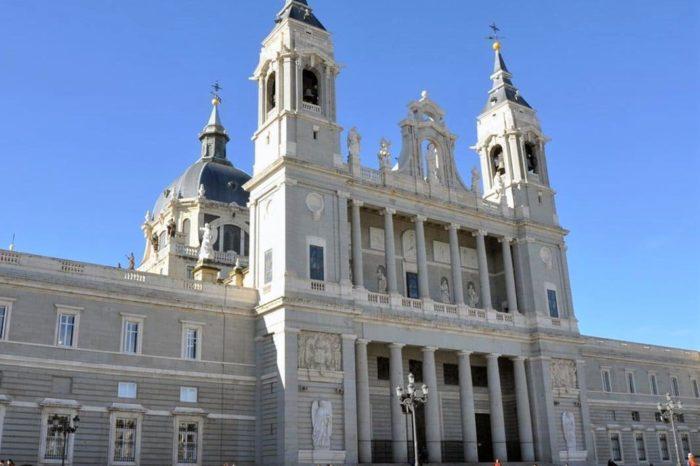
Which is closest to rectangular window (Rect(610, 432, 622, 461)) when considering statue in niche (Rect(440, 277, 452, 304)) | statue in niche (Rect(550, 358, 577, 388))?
statue in niche (Rect(550, 358, 577, 388))

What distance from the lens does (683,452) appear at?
53531mm

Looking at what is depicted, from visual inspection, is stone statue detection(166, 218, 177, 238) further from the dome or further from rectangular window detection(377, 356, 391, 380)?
rectangular window detection(377, 356, 391, 380)

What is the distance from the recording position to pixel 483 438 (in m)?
43.8

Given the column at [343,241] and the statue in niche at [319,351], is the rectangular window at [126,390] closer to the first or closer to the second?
the statue in niche at [319,351]

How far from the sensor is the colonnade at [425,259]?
40.5 meters

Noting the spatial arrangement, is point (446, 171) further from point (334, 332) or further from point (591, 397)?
point (591, 397)

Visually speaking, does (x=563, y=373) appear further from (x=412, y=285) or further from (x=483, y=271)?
(x=412, y=285)

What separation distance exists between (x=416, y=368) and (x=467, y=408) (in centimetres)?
376

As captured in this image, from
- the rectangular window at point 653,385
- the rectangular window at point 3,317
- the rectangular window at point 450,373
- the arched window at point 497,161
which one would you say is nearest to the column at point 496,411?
the rectangular window at point 450,373

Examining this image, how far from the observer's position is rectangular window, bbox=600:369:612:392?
51.6 meters

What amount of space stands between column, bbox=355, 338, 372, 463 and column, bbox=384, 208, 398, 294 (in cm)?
417

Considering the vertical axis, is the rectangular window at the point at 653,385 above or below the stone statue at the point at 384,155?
below

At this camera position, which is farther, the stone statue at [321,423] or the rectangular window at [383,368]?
the rectangular window at [383,368]

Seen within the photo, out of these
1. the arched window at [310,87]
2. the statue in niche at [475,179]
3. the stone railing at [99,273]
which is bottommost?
the stone railing at [99,273]
